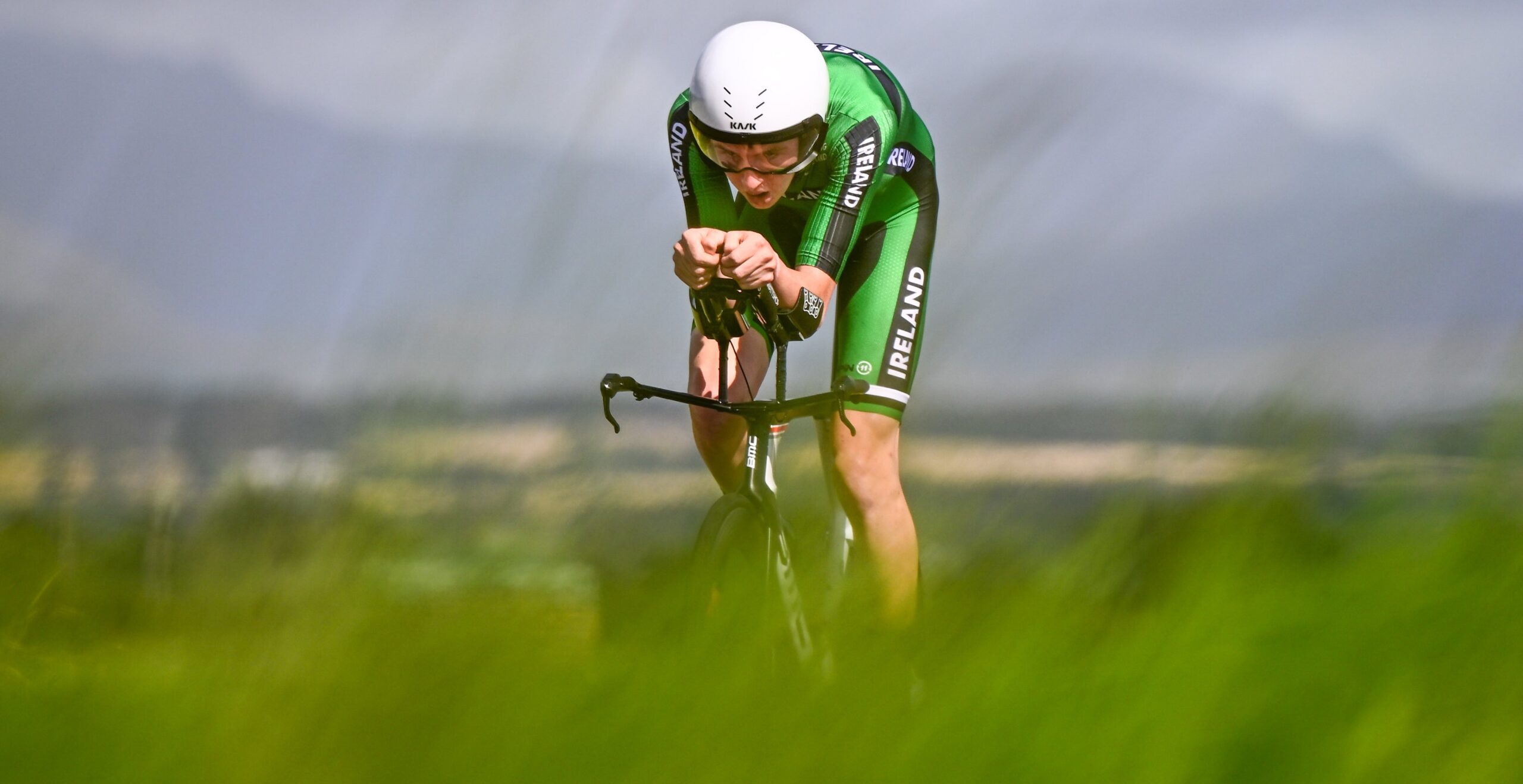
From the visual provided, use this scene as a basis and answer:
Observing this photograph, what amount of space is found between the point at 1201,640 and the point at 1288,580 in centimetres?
19

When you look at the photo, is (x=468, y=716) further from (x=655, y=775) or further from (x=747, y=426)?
(x=747, y=426)

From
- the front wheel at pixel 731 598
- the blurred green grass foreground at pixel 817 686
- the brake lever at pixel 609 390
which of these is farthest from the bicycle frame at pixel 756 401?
the blurred green grass foreground at pixel 817 686

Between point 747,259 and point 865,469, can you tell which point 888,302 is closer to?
point 865,469

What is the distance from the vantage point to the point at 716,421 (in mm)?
4516

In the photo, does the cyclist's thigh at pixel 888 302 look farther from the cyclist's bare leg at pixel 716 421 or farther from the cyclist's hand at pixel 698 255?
the cyclist's hand at pixel 698 255

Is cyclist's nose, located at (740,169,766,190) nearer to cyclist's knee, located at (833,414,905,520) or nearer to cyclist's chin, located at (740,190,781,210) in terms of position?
cyclist's chin, located at (740,190,781,210)

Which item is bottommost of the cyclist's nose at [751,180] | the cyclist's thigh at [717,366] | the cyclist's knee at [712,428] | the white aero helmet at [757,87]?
the cyclist's knee at [712,428]

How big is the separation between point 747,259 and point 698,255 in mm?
155

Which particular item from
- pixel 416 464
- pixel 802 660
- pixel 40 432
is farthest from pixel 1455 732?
pixel 40 432

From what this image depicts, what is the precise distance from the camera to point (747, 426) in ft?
13.5

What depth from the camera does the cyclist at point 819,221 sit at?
3988mm

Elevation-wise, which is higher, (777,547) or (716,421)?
(716,421)

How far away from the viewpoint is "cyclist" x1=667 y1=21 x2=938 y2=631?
3.99 metres

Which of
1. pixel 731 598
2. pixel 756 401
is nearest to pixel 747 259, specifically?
pixel 756 401
